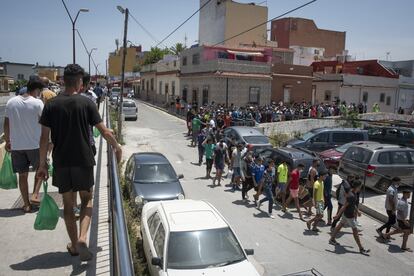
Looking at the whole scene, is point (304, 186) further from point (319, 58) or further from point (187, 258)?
point (319, 58)

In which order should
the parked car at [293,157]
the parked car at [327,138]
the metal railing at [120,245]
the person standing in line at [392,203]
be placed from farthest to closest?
the parked car at [327,138] < the parked car at [293,157] < the person standing in line at [392,203] < the metal railing at [120,245]

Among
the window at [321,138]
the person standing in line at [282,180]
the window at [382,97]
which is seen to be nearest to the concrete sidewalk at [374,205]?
the person standing in line at [282,180]

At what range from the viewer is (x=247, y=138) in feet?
64.2

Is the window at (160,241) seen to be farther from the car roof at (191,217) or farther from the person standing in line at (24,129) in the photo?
the person standing in line at (24,129)

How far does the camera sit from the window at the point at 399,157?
15.9 metres

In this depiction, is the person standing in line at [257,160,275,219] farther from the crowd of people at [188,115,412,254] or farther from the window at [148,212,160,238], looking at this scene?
the window at [148,212,160,238]

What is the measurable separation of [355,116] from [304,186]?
67.7 ft

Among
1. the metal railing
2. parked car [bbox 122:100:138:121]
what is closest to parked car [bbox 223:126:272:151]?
→ the metal railing

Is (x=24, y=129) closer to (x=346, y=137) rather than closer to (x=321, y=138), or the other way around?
(x=321, y=138)

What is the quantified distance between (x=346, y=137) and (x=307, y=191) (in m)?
9.11

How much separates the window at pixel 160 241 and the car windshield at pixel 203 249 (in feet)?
0.56

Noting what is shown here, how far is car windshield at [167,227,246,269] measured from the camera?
656cm

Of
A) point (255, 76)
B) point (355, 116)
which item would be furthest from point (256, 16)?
point (355, 116)

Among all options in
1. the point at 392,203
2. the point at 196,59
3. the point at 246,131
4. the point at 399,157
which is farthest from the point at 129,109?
the point at 392,203
